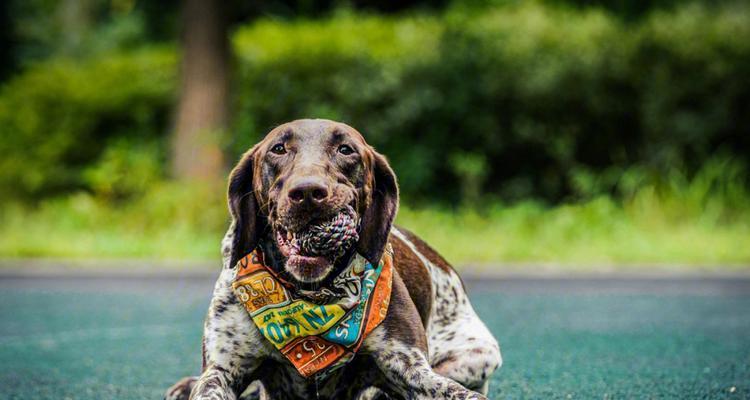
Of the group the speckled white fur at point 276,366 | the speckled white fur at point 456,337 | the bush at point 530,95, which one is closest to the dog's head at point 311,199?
the speckled white fur at point 276,366

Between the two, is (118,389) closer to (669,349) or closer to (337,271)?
(337,271)

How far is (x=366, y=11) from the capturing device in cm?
2036

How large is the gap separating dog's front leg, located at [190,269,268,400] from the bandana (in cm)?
7

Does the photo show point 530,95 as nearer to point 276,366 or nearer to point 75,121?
point 75,121

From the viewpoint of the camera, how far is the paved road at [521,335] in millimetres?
4930

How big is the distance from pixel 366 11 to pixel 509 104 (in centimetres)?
677

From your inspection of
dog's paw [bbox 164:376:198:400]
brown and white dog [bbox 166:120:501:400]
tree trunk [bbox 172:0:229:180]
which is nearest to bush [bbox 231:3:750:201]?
tree trunk [bbox 172:0:229:180]

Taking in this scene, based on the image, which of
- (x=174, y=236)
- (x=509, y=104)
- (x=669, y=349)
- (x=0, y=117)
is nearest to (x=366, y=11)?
(x=509, y=104)

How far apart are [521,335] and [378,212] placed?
3489 mm

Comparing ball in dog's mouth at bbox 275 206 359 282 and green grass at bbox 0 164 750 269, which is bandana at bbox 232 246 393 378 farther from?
green grass at bbox 0 164 750 269

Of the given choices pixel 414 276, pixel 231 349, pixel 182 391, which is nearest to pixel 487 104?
pixel 414 276

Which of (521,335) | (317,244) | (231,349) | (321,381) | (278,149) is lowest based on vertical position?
(521,335)

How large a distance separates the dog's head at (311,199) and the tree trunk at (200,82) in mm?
10265

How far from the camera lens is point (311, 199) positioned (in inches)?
130
